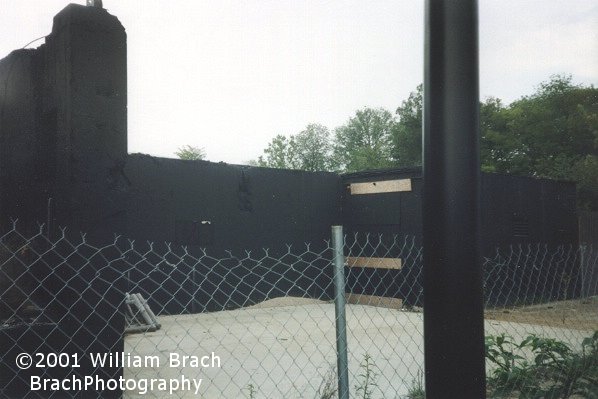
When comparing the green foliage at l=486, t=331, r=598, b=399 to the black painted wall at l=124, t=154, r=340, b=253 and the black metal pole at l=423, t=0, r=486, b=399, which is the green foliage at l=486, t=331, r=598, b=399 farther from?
the black painted wall at l=124, t=154, r=340, b=253

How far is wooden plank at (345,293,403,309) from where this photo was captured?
407 inches

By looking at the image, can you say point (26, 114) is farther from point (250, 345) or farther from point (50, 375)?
point (250, 345)

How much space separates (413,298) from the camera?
10242 mm

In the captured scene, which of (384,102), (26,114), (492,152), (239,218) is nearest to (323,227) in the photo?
(239,218)

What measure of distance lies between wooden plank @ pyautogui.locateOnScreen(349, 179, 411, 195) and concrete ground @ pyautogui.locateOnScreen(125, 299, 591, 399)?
2.65 meters

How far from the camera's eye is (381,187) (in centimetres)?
1114

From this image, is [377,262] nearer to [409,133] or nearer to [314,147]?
[409,133]

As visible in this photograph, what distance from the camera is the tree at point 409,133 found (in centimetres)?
3916

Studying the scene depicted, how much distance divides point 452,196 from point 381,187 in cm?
973

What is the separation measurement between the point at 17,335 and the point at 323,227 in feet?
29.6

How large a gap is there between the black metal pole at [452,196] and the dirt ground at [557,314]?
6810 mm

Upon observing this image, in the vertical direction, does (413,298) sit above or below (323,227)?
below

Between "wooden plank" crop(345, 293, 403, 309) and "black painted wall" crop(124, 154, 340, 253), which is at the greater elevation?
"black painted wall" crop(124, 154, 340, 253)

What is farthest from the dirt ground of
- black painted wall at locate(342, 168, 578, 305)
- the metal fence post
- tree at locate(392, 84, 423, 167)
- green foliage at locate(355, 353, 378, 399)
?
tree at locate(392, 84, 423, 167)
